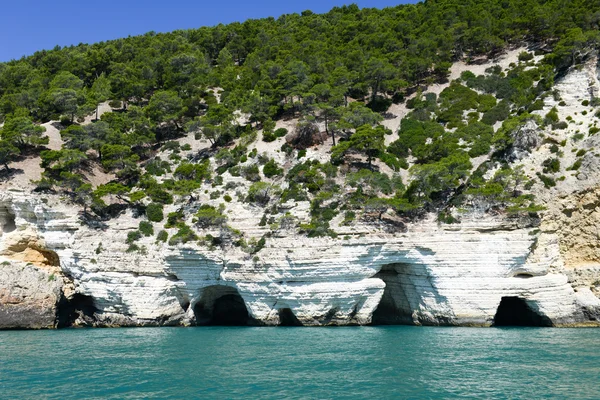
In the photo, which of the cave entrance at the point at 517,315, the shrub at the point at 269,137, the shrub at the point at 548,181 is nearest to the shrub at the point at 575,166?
the shrub at the point at 548,181

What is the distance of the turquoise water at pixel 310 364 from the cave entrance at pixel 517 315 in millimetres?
2894

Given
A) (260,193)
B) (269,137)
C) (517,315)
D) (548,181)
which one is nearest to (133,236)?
(260,193)

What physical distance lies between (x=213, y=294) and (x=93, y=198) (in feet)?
41.4

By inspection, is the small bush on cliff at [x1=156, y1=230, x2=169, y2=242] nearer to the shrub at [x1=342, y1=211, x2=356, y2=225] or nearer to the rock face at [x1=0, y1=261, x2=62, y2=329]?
the rock face at [x1=0, y1=261, x2=62, y2=329]

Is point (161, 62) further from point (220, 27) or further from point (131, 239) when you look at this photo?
point (131, 239)

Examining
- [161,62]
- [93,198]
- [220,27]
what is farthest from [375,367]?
[220,27]

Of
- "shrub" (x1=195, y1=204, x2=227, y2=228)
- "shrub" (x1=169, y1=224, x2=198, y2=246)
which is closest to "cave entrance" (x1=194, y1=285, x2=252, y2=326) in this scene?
"shrub" (x1=169, y1=224, x2=198, y2=246)

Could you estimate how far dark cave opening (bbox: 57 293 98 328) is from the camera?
119ft

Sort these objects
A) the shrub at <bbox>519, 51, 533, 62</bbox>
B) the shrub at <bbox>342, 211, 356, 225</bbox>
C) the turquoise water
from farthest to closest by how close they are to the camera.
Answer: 1. the shrub at <bbox>519, 51, 533, 62</bbox>
2. the shrub at <bbox>342, 211, 356, 225</bbox>
3. the turquoise water

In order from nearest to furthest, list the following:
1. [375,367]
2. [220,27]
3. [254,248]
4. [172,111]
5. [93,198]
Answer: [375,367]
[254,248]
[93,198]
[172,111]
[220,27]

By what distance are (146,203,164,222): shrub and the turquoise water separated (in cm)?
1148

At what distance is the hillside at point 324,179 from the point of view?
32.0 meters

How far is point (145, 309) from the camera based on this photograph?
112ft

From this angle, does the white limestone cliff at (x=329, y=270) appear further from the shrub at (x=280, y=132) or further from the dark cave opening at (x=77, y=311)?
the shrub at (x=280, y=132)
